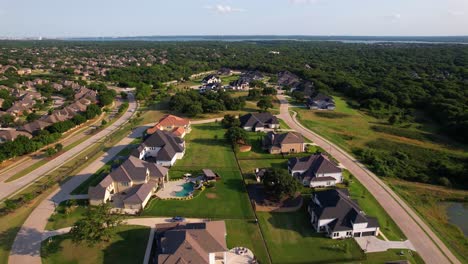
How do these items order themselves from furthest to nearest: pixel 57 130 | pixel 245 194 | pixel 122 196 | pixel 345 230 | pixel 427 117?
pixel 427 117 < pixel 57 130 < pixel 245 194 < pixel 122 196 < pixel 345 230

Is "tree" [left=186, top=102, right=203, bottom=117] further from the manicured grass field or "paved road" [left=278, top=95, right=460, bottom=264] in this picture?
"paved road" [left=278, top=95, right=460, bottom=264]

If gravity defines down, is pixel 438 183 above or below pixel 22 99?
below

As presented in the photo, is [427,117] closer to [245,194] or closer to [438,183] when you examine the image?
[438,183]

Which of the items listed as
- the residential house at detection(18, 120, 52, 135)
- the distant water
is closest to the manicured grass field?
the distant water

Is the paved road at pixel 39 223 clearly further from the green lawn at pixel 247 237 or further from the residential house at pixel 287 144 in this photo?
the residential house at pixel 287 144

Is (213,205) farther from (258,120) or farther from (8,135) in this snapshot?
(8,135)

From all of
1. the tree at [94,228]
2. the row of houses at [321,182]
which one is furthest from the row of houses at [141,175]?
the row of houses at [321,182]

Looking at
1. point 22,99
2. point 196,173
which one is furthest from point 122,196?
point 22,99
